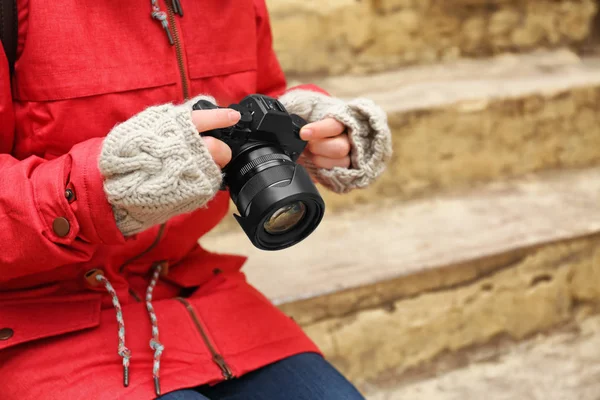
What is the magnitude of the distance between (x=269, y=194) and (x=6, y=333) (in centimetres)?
29

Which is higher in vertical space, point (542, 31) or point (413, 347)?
point (542, 31)

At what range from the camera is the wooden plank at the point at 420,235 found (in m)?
1.11

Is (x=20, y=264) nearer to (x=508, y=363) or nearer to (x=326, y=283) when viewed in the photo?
(x=326, y=283)

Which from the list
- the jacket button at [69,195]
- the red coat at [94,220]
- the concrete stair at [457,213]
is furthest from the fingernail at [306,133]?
the concrete stair at [457,213]

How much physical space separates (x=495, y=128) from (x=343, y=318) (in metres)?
0.56

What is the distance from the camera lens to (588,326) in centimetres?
130

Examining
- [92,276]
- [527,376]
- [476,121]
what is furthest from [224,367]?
[476,121]

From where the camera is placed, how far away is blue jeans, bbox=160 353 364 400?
0.69 metres

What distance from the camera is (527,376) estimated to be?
1183 millimetres

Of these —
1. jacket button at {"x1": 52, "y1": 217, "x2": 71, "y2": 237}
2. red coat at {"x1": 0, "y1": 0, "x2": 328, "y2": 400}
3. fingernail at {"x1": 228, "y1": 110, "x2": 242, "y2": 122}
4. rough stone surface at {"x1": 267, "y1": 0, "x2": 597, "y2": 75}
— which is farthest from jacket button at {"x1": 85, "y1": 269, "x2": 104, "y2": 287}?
rough stone surface at {"x1": 267, "y1": 0, "x2": 597, "y2": 75}

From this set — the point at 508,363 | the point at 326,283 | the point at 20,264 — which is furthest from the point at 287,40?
the point at 20,264

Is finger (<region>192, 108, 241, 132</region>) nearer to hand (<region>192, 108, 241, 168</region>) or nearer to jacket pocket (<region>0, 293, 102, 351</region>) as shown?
hand (<region>192, 108, 241, 168</region>)

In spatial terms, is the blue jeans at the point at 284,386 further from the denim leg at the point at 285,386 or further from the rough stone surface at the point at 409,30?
the rough stone surface at the point at 409,30

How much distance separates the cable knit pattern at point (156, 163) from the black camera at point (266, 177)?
34 millimetres
